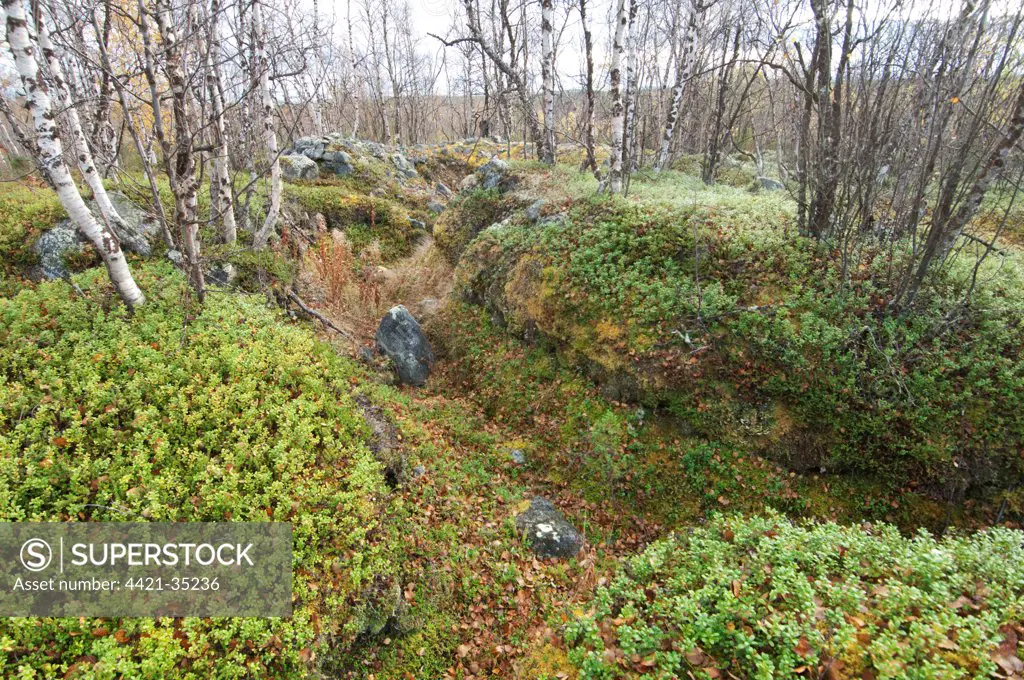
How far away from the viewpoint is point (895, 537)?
3.99 m

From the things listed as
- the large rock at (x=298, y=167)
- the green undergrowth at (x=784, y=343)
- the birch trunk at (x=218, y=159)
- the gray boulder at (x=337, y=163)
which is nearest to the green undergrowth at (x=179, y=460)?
the birch trunk at (x=218, y=159)

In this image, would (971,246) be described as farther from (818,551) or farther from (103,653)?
(103,653)

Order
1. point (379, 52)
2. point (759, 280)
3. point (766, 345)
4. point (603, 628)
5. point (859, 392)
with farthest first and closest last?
1. point (379, 52)
2. point (759, 280)
3. point (766, 345)
4. point (859, 392)
5. point (603, 628)

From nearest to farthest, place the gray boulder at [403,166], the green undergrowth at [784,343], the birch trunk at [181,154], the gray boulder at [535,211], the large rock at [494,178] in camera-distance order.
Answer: the green undergrowth at [784,343], the birch trunk at [181,154], the gray boulder at [535,211], the large rock at [494,178], the gray boulder at [403,166]

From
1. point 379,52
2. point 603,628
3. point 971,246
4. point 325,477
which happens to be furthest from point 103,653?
point 379,52

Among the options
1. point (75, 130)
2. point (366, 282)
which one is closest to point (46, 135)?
point (75, 130)

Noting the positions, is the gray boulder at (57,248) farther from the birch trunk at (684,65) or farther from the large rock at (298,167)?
the birch trunk at (684,65)

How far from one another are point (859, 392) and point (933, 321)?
135cm

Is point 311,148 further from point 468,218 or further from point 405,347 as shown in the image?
point 405,347

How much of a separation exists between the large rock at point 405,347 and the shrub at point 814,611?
5794mm

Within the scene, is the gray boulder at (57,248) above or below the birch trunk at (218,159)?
below

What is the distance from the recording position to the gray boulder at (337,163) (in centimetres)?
1645

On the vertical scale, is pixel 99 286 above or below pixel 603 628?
above

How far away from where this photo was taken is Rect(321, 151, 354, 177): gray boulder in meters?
16.5
